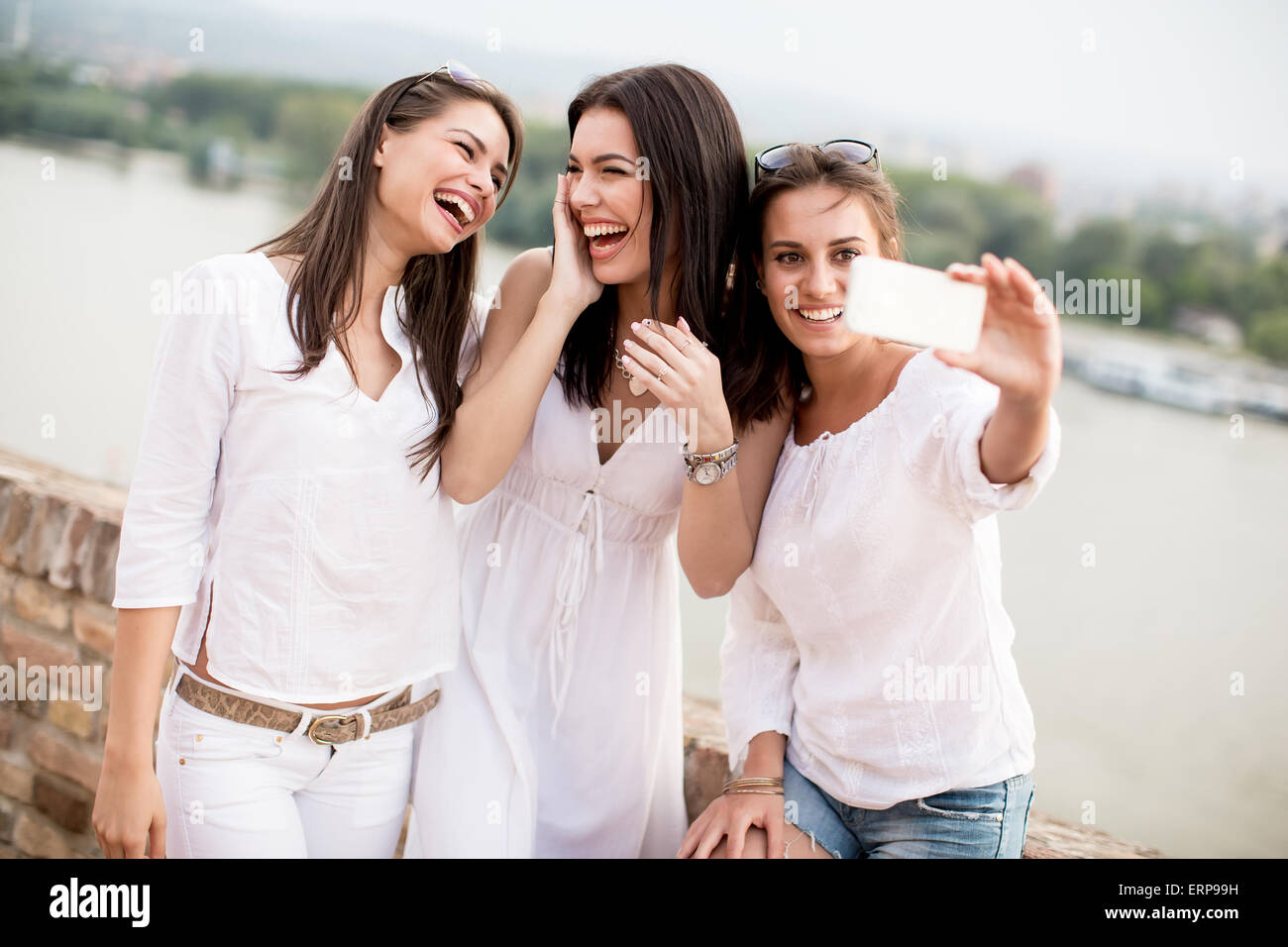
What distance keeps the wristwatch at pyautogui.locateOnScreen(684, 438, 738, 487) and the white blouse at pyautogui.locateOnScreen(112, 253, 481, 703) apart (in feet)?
1.67

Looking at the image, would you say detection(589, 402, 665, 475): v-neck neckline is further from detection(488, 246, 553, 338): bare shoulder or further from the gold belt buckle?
the gold belt buckle

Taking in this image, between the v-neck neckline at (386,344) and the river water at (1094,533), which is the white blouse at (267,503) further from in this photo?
the river water at (1094,533)

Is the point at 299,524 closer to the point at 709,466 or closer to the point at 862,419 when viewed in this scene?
the point at 709,466

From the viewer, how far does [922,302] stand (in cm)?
126

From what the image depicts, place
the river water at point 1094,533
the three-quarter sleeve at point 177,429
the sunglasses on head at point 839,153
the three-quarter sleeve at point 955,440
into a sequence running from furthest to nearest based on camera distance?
1. the river water at point 1094,533
2. the sunglasses on head at point 839,153
3. the three-quarter sleeve at point 177,429
4. the three-quarter sleeve at point 955,440

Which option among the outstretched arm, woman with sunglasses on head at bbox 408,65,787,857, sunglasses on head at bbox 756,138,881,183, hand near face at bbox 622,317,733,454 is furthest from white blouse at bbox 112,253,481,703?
the outstretched arm

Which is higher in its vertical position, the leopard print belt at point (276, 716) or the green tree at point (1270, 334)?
the green tree at point (1270, 334)

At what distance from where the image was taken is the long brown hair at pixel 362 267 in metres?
1.69

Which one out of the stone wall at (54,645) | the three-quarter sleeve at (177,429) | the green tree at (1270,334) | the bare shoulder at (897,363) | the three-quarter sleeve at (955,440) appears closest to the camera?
the three-quarter sleeve at (955,440)

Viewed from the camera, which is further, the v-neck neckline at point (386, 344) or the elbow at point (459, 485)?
the elbow at point (459, 485)

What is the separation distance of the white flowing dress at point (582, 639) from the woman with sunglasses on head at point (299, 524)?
0.22 meters

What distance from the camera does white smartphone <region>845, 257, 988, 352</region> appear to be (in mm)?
1260

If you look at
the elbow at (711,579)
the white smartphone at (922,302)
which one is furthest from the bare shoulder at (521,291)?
the white smartphone at (922,302)

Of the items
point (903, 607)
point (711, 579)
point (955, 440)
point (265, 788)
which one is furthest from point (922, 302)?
point (265, 788)
